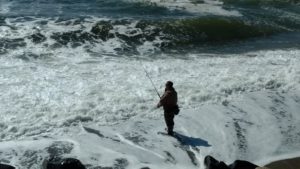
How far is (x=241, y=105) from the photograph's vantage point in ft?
45.1

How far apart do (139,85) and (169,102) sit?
3.76 m

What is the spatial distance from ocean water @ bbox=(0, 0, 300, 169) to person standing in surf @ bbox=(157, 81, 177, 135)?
20.0 inches

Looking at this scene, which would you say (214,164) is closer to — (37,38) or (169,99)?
(169,99)

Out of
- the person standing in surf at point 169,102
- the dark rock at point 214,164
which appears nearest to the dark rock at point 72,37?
the person standing in surf at point 169,102

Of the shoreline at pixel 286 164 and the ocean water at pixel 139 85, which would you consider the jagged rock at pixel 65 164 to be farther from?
the shoreline at pixel 286 164

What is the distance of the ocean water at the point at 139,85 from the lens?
36.1ft

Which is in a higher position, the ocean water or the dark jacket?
the dark jacket

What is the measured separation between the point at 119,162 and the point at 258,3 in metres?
23.9

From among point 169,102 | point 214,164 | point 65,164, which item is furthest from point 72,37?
point 214,164

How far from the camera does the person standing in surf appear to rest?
11.2 metres

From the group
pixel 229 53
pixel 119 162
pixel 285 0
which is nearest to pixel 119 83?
pixel 119 162

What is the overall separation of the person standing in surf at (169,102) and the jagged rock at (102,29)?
1111cm

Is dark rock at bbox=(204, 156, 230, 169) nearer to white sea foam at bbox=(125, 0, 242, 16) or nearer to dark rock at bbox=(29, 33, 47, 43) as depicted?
dark rock at bbox=(29, 33, 47, 43)

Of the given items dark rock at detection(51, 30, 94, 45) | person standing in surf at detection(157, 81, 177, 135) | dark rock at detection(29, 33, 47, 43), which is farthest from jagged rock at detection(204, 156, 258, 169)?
dark rock at detection(29, 33, 47, 43)
